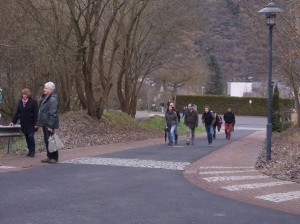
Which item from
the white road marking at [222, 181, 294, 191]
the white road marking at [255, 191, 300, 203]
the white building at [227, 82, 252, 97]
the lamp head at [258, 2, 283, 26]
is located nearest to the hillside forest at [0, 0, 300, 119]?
the lamp head at [258, 2, 283, 26]

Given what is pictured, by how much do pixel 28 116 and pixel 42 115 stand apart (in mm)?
891

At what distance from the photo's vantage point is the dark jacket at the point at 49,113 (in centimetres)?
1367

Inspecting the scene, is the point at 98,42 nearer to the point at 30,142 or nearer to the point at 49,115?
the point at 30,142

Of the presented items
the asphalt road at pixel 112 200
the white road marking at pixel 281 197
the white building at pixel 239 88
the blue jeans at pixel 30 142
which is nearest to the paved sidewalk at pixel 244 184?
the white road marking at pixel 281 197

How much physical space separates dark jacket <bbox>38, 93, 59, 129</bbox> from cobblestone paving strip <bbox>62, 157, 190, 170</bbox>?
123 cm

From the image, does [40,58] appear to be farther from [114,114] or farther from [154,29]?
[154,29]

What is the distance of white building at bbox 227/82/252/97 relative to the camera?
3619 inches

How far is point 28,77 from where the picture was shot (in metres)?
26.9

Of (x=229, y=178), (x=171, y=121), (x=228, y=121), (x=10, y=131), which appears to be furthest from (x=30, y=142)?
(x=228, y=121)

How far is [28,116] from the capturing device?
14594 millimetres

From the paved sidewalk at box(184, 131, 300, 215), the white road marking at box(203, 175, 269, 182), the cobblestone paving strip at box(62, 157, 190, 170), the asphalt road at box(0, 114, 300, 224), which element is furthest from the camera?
the cobblestone paving strip at box(62, 157, 190, 170)

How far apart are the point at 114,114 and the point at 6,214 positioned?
78.3 ft

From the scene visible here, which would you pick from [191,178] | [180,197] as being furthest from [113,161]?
[180,197]

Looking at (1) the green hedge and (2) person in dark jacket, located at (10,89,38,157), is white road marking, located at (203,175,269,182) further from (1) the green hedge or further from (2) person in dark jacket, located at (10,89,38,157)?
(1) the green hedge
